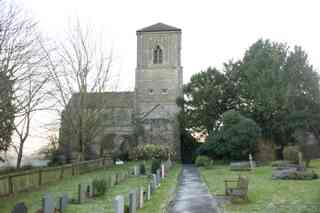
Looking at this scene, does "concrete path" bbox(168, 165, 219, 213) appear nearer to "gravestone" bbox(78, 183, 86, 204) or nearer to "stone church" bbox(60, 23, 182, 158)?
"gravestone" bbox(78, 183, 86, 204)

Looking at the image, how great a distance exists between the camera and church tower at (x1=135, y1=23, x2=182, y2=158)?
5034cm

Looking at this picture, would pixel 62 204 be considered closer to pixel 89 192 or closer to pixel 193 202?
pixel 89 192

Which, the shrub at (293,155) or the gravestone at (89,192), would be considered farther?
the shrub at (293,155)

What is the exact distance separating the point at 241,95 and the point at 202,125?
6.45 metres

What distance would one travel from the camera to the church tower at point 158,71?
50344 millimetres

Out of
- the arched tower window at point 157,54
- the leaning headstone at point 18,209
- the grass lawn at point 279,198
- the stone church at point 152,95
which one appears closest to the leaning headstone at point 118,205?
the leaning headstone at point 18,209

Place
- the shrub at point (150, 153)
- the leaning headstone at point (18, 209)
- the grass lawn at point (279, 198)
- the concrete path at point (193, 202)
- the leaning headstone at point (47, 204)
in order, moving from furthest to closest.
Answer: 1. the shrub at point (150, 153)
2. the concrete path at point (193, 202)
3. the grass lawn at point (279, 198)
4. the leaning headstone at point (47, 204)
5. the leaning headstone at point (18, 209)

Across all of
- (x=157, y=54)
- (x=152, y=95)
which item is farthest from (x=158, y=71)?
(x=152, y=95)

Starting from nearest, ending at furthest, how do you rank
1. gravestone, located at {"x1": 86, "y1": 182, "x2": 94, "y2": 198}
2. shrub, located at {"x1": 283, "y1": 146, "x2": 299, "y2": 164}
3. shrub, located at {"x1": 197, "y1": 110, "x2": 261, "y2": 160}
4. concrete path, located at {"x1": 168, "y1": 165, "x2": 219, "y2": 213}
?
concrete path, located at {"x1": 168, "y1": 165, "x2": 219, "y2": 213}, gravestone, located at {"x1": 86, "y1": 182, "x2": 94, "y2": 198}, shrub, located at {"x1": 283, "y1": 146, "x2": 299, "y2": 164}, shrub, located at {"x1": 197, "y1": 110, "x2": 261, "y2": 160}

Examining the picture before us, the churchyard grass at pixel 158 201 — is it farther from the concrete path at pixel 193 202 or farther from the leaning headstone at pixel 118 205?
the leaning headstone at pixel 118 205

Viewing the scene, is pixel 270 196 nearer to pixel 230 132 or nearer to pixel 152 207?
pixel 152 207

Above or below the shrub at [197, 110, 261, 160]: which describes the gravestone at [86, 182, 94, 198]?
below

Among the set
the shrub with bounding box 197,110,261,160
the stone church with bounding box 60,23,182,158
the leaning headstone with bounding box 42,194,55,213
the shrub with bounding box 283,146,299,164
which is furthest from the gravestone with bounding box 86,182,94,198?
the stone church with bounding box 60,23,182,158

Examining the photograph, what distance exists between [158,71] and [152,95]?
3.55 m
